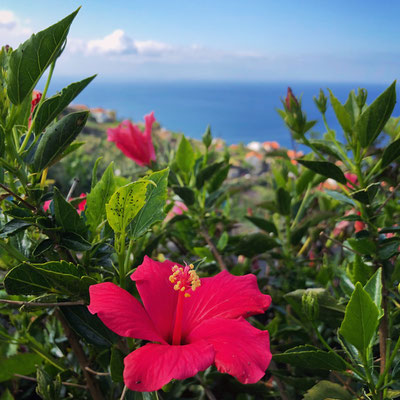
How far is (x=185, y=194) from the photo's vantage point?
92 centimetres

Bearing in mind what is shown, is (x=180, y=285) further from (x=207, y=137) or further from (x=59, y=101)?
(x=207, y=137)

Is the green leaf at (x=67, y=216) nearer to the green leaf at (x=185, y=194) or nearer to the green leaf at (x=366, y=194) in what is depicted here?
the green leaf at (x=185, y=194)

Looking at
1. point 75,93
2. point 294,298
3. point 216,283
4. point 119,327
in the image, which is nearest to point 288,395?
point 294,298

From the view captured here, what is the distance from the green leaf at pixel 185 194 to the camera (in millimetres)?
900

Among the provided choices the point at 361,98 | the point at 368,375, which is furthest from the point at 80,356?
the point at 361,98

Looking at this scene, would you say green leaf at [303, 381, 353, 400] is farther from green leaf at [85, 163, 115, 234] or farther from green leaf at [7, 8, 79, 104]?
green leaf at [7, 8, 79, 104]

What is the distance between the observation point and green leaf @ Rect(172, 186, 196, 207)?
900mm

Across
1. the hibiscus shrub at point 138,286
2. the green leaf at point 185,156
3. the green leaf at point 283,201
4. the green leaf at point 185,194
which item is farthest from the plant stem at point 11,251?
the green leaf at point 283,201

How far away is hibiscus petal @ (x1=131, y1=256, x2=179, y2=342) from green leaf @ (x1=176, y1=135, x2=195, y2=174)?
1.40 feet

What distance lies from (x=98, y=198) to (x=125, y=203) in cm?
14

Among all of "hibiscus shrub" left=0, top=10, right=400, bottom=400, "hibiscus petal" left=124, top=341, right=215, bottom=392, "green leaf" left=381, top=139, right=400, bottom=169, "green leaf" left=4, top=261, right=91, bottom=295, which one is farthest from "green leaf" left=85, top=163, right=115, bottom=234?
"green leaf" left=381, top=139, right=400, bottom=169

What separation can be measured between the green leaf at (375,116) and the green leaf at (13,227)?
53 cm

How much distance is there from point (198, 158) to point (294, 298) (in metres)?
0.49

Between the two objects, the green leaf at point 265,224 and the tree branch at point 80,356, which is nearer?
the tree branch at point 80,356
